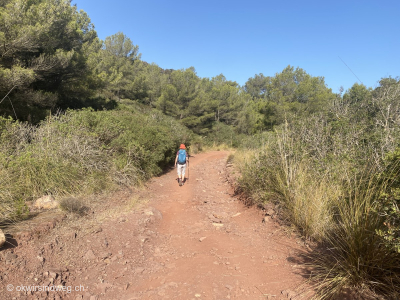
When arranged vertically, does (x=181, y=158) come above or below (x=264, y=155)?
below

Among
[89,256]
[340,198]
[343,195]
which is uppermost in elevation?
[343,195]

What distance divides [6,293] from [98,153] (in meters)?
5.35

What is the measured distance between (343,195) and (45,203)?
5.38m

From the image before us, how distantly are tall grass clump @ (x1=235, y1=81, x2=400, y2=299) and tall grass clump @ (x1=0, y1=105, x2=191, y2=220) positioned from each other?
4.02 metres

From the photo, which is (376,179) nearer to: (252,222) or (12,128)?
(252,222)

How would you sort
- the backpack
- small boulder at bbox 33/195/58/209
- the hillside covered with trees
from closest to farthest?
1. the hillside covered with trees
2. small boulder at bbox 33/195/58/209
3. the backpack

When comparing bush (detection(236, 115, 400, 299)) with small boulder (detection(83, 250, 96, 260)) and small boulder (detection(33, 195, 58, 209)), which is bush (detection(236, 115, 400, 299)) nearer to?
small boulder (detection(83, 250, 96, 260))

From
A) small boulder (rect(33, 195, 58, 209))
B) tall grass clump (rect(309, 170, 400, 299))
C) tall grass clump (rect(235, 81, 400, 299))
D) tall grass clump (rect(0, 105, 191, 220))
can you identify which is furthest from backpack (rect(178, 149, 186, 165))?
tall grass clump (rect(309, 170, 400, 299))

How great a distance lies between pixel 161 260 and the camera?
13.4 ft

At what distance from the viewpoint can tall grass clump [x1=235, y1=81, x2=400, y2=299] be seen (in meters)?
2.63

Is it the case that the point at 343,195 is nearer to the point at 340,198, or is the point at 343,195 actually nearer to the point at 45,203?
Answer: the point at 340,198

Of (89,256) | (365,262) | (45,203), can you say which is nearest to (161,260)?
(89,256)

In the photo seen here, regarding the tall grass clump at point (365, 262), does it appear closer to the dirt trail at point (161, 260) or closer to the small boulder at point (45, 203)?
the dirt trail at point (161, 260)

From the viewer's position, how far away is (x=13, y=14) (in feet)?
30.7
